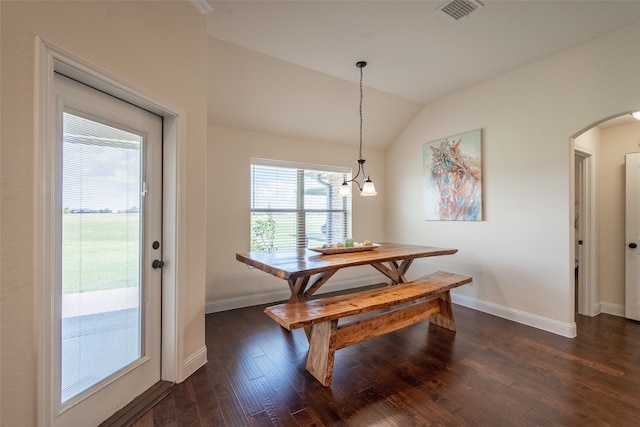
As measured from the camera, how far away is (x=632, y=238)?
3.36m

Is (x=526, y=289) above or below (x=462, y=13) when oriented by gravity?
below

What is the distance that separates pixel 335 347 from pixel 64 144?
212cm

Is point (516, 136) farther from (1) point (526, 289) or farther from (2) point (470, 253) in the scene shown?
(1) point (526, 289)

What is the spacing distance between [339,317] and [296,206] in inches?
97.9

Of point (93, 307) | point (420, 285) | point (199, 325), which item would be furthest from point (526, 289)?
point (93, 307)

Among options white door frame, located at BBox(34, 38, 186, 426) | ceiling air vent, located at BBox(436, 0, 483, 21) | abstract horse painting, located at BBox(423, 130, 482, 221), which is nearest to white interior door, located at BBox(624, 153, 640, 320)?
abstract horse painting, located at BBox(423, 130, 482, 221)

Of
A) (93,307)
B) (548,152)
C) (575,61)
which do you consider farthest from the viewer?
(548,152)

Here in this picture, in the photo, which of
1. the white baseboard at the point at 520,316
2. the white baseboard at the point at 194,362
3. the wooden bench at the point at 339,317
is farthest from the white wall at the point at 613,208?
the white baseboard at the point at 194,362

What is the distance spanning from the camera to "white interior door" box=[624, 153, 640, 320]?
3311 millimetres

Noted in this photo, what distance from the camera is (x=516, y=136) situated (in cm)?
329

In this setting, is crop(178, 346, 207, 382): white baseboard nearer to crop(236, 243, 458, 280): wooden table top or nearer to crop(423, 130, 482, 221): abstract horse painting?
crop(236, 243, 458, 280): wooden table top

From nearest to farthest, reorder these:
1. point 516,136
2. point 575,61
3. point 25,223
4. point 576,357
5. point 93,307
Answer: point 25,223
point 93,307
point 576,357
point 575,61
point 516,136

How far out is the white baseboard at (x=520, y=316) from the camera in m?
2.91

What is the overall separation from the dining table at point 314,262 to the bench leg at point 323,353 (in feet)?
1.42
